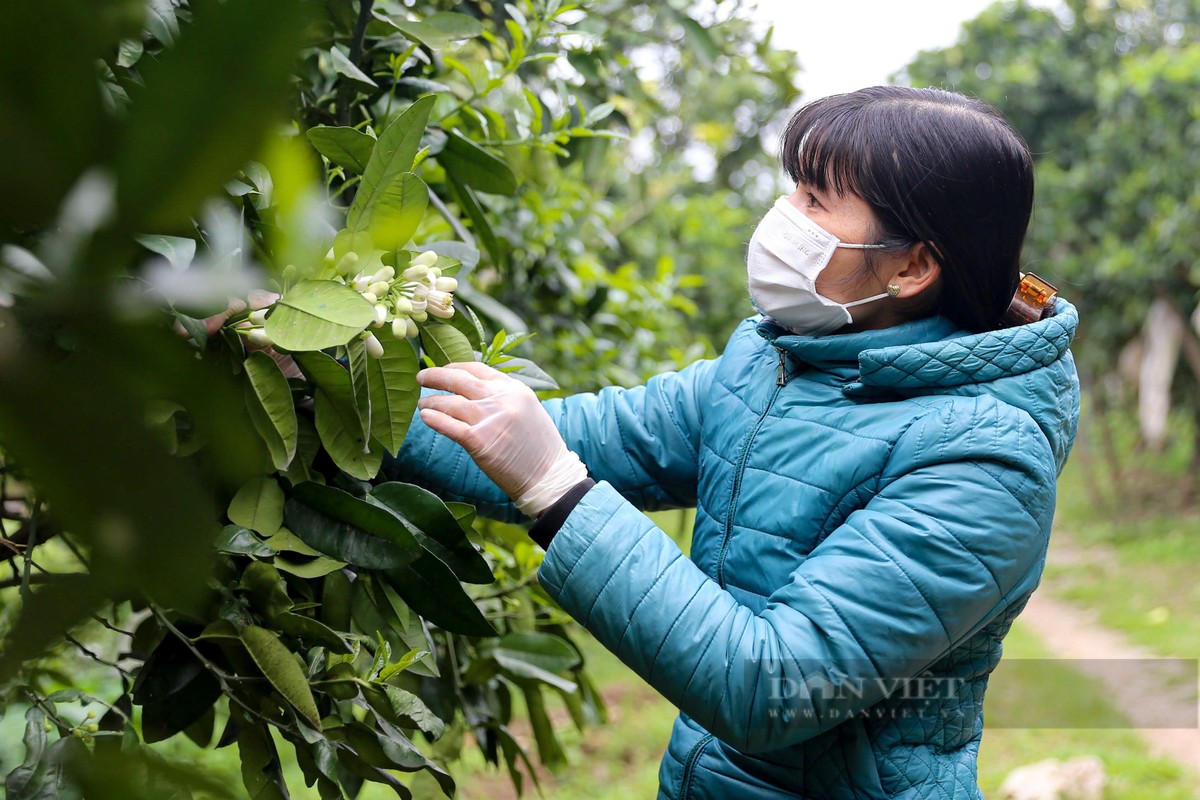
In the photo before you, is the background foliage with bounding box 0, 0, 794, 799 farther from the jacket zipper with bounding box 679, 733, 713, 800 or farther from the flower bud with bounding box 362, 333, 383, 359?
the jacket zipper with bounding box 679, 733, 713, 800

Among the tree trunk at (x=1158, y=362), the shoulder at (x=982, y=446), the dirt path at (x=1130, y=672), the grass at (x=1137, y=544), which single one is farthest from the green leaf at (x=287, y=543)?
the tree trunk at (x=1158, y=362)

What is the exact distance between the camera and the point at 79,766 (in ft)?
1.00

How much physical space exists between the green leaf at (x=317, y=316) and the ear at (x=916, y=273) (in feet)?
2.17

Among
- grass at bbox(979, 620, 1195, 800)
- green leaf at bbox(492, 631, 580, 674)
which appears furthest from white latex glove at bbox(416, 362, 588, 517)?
grass at bbox(979, 620, 1195, 800)

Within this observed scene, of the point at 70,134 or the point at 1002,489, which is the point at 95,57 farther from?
the point at 1002,489

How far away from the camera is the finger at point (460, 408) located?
1.08 metres

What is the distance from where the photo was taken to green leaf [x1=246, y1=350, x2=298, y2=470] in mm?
904

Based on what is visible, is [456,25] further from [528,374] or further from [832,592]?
[832,592]

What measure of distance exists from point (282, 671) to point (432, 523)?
20cm

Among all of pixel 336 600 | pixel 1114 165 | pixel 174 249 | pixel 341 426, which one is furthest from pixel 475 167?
pixel 1114 165

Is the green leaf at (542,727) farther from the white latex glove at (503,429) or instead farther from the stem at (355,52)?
the stem at (355,52)

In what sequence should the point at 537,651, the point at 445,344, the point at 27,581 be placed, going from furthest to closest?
1. the point at 537,651
2. the point at 445,344
3. the point at 27,581

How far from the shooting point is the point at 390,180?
0.93m

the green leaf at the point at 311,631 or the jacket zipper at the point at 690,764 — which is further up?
the green leaf at the point at 311,631
